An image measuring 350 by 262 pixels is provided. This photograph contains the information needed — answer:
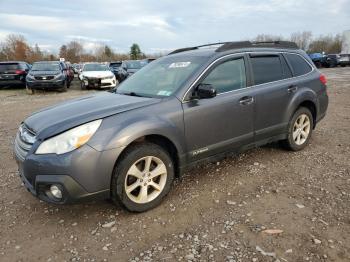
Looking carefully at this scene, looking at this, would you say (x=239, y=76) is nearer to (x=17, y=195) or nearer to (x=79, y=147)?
(x=79, y=147)

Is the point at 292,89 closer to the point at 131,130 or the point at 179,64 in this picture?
the point at 179,64

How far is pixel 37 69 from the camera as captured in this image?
16016 mm

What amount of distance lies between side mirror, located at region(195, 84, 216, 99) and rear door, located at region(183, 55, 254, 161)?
3.5 inches

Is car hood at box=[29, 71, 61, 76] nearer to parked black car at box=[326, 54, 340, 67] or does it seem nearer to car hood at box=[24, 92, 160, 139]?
car hood at box=[24, 92, 160, 139]

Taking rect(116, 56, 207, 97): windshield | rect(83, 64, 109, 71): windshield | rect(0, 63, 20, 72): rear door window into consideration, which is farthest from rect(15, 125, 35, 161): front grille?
rect(0, 63, 20, 72): rear door window

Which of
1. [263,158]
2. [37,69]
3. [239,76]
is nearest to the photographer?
[239,76]

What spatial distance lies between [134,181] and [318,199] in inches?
81.6

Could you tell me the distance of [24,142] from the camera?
3270 millimetres

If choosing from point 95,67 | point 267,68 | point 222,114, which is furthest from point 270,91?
point 95,67

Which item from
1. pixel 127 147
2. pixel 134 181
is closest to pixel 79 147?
pixel 127 147

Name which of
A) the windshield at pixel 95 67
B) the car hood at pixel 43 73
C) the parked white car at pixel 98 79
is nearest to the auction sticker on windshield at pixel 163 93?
the parked white car at pixel 98 79

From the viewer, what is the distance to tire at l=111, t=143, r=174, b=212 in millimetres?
3127

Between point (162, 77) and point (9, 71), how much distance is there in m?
16.6

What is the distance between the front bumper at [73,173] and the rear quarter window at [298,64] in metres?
3.25
